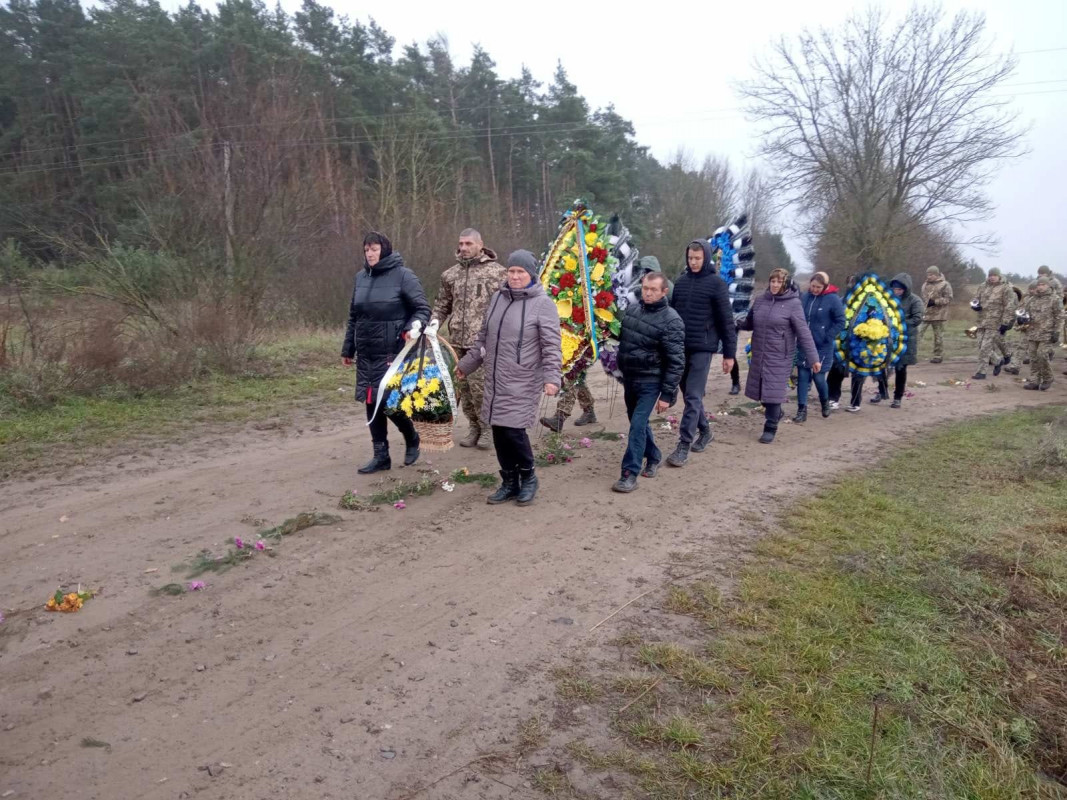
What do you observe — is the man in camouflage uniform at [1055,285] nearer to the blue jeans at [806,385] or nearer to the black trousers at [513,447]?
the blue jeans at [806,385]

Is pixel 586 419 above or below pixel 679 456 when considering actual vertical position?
above

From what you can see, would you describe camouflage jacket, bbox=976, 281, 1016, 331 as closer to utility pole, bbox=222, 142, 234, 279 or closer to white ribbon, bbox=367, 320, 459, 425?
white ribbon, bbox=367, 320, 459, 425

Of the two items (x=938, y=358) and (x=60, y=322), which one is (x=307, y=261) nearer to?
(x=60, y=322)

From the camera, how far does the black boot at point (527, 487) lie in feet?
20.1

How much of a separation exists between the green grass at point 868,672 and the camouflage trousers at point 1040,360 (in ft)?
26.3

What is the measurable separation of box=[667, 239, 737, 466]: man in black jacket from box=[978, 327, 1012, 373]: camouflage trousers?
28.2 feet

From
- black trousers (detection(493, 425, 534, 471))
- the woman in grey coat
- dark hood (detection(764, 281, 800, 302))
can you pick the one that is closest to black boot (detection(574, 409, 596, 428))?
dark hood (detection(764, 281, 800, 302))

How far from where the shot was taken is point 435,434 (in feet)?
20.5

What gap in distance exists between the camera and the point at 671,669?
3775 mm

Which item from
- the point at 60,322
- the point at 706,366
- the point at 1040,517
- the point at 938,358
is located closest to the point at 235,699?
the point at 706,366

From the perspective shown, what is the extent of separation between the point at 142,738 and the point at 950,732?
357 centimetres

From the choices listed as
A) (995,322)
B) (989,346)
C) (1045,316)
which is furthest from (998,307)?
(1045,316)

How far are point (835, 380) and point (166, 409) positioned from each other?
9.22 metres

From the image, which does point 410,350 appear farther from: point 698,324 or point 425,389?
point 698,324
